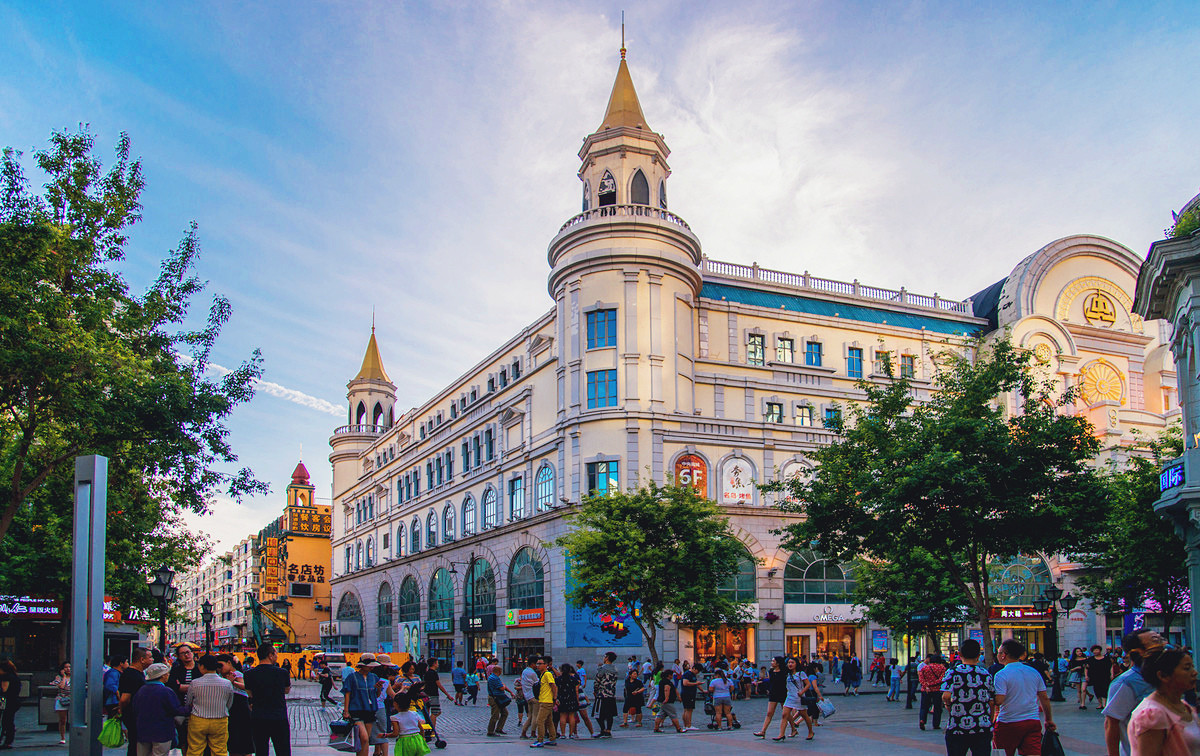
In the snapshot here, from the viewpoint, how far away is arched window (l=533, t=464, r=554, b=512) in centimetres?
4844

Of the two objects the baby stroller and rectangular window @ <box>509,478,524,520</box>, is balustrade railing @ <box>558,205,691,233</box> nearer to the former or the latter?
rectangular window @ <box>509,478,524,520</box>

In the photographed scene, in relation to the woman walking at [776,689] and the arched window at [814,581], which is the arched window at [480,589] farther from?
the woman walking at [776,689]

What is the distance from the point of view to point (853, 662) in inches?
1492

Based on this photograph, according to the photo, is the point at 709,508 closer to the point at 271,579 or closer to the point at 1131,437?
the point at 1131,437

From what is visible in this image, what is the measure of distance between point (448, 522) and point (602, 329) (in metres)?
23.4

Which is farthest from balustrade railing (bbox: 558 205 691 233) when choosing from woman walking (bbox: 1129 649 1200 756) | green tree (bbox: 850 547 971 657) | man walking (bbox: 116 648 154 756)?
woman walking (bbox: 1129 649 1200 756)

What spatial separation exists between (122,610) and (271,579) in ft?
177

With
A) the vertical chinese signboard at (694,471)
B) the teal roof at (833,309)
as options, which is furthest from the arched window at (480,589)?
the teal roof at (833,309)

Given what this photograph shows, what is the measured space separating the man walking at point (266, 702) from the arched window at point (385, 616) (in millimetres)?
62316

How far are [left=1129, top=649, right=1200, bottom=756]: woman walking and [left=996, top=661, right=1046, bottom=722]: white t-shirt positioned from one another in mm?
4443

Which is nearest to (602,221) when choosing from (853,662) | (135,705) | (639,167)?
(639,167)

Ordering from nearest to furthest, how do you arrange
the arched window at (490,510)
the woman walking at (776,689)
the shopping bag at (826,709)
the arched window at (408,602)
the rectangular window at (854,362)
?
the shopping bag at (826,709) < the woman walking at (776,689) < the rectangular window at (854,362) < the arched window at (490,510) < the arched window at (408,602)

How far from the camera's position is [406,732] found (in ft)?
40.6

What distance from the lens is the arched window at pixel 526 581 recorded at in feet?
158
